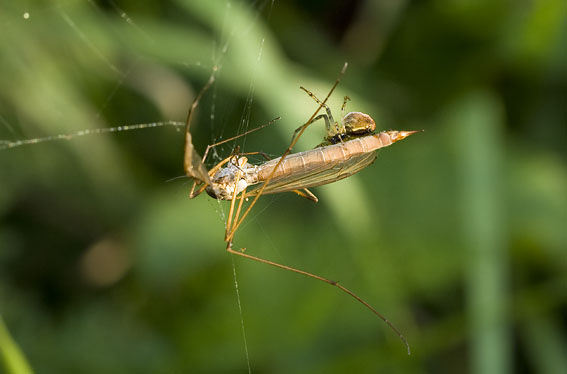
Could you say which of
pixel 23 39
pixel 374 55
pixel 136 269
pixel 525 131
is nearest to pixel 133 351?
pixel 136 269

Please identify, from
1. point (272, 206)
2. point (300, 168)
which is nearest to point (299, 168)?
point (300, 168)

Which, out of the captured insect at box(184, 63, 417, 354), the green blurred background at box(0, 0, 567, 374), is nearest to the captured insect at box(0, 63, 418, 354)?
the captured insect at box(184, 63, 417, 354)

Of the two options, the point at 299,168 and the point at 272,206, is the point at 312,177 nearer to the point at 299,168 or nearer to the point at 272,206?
the point at 299,168

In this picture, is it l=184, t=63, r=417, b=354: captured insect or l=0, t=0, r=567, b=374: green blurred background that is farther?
l=0, t=0, r=567, b=374: green blurred background

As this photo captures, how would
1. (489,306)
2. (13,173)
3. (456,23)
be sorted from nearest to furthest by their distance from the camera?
(489,306)
(13,173)
(456,23)

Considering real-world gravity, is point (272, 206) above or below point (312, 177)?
above

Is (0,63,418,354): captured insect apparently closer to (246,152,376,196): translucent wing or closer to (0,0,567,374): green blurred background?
(246,152,376,196): translucent wing

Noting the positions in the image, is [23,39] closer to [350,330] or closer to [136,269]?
[136,269]

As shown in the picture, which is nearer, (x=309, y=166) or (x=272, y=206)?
(x=309, y=166)

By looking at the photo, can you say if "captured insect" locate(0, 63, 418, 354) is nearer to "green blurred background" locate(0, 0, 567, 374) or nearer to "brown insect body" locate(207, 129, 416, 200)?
"brown insect body" locate(207, 129, 416, 200)
